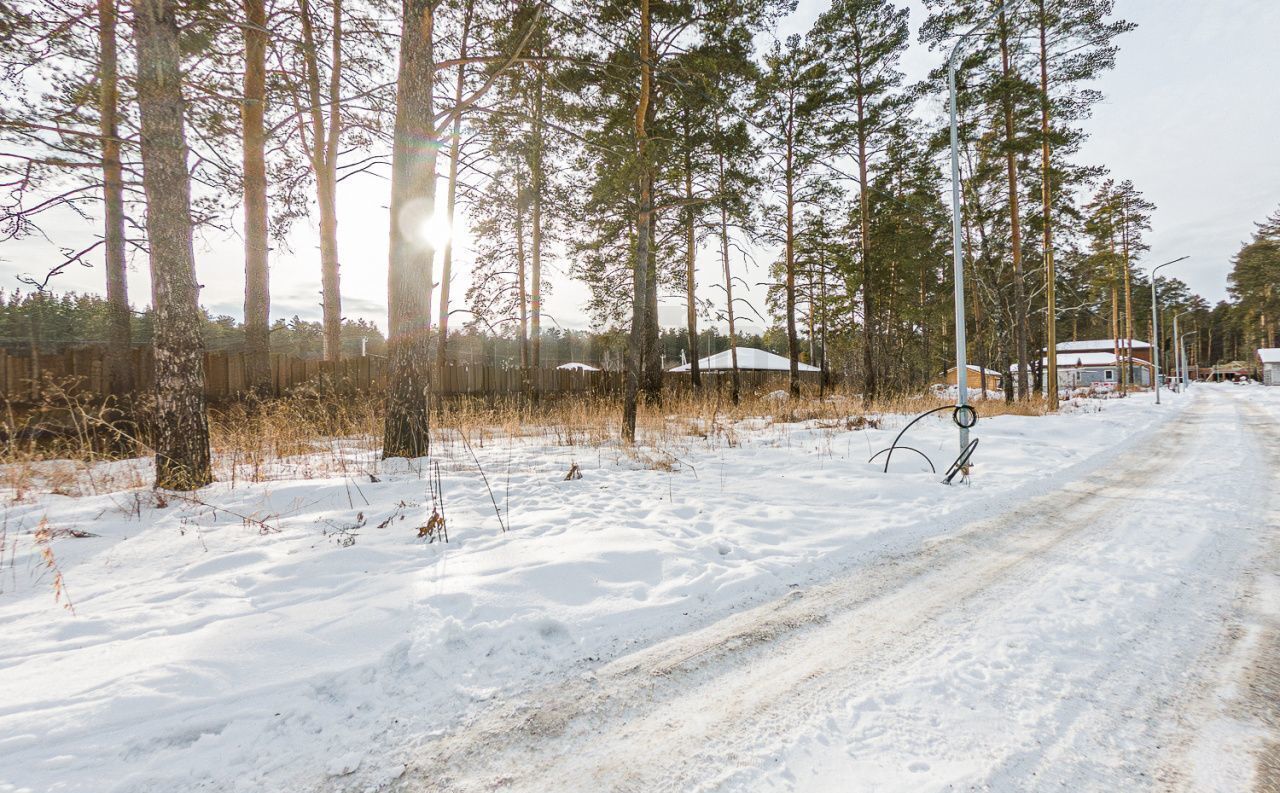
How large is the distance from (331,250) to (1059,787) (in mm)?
14410

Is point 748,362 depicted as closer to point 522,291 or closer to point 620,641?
point 522,291

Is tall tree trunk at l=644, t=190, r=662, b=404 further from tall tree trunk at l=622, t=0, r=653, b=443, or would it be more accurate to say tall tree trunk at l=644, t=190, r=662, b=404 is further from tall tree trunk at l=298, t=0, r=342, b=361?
tall tree trunk at l=298, t=0, r=342, b=361

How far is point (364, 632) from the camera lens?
237cm

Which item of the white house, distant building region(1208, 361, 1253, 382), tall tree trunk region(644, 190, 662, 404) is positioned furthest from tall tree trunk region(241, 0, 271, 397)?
distant building region(1208, 361, 1253, 382)

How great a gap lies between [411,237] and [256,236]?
568 cm

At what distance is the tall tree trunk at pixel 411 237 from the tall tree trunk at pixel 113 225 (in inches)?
134

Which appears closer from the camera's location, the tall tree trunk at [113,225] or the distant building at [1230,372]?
the tall tree trunk at [113,225]

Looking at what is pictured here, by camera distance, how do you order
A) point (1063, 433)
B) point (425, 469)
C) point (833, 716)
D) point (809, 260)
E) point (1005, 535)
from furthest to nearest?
point (809, 260)
point (1063, 433)
point (425, 469)
point (1005, 535)
point (833, 716)

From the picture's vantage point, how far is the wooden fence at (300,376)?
23.3 ft

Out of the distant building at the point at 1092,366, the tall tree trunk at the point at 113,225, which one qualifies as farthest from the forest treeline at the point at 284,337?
the distant building at the point at 1092,366

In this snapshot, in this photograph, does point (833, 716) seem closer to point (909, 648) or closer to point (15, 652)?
point (909, 648)

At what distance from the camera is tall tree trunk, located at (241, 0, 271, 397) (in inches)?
346

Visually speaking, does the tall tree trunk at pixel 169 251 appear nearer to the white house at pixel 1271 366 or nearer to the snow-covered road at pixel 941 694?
the snow-covered road at pixel 941 694

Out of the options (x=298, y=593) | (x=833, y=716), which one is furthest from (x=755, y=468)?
(x=298, y=593)
